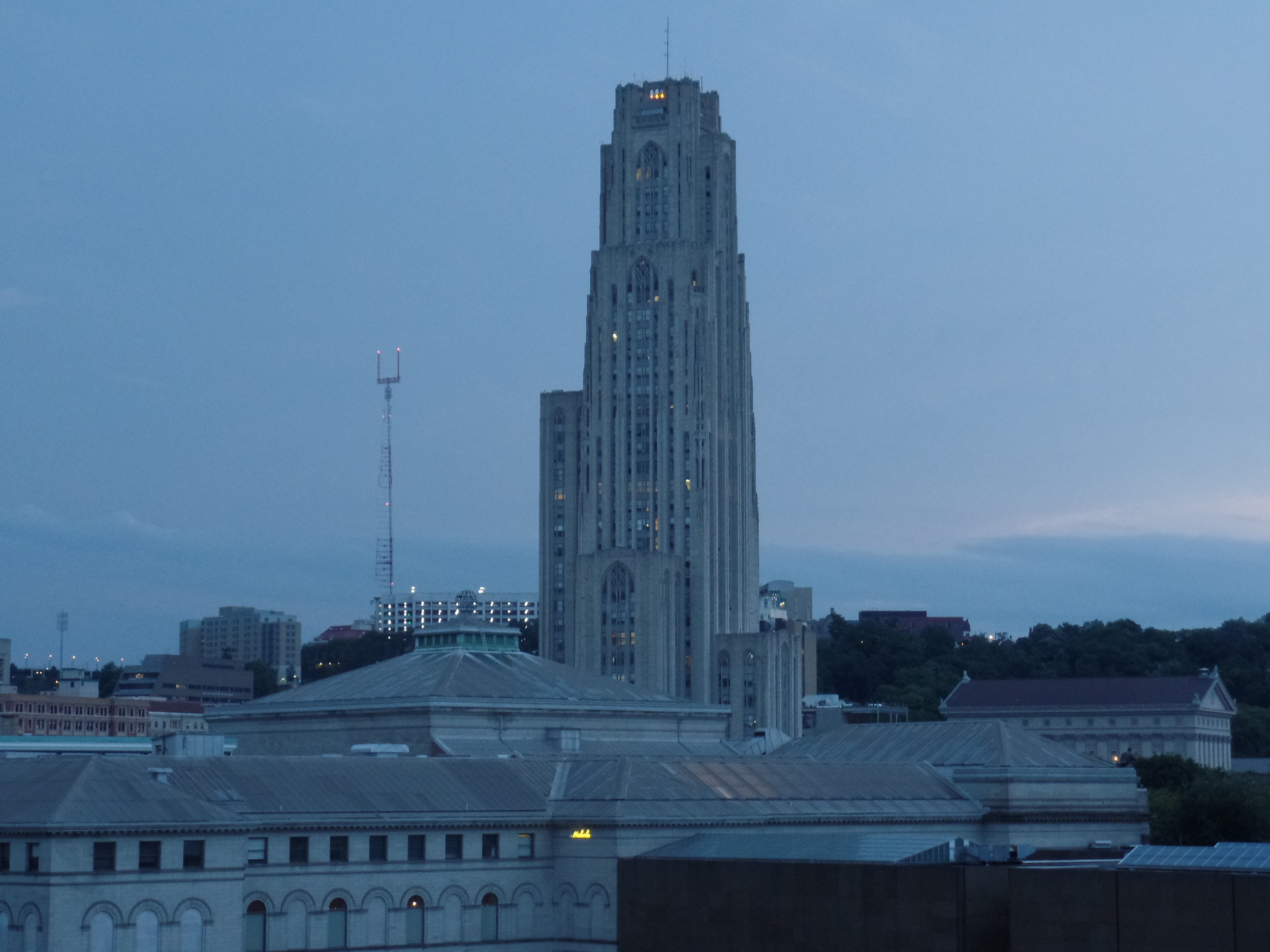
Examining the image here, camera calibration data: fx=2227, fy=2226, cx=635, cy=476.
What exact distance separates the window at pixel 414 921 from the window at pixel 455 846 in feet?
10.4

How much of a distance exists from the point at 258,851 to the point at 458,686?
4238cm

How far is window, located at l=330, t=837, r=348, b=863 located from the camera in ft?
392

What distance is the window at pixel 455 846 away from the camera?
409ft

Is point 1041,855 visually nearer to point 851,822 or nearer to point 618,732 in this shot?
point 851,822

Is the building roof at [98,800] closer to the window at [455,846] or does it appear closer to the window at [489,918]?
the window at [455,846]

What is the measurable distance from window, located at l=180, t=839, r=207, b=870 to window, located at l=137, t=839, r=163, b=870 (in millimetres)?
1328

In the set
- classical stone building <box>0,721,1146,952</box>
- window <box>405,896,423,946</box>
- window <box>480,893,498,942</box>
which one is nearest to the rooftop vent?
classical stone building <box>0,721,1146,952</box>

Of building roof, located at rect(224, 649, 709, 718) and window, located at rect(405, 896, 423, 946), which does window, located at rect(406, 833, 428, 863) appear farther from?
building roof, located at rect(224, 649, 709, 718)

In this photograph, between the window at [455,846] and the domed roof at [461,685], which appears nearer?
the window at [455,846]

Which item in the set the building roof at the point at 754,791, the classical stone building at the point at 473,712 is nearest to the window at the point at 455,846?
the building roof at the point at 754,791

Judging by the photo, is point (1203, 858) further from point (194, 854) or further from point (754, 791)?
point (194, 854)

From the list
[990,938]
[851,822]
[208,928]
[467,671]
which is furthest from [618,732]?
[990,938]

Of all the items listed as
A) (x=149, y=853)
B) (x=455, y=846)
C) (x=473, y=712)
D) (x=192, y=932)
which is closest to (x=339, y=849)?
(x=455, y=846)

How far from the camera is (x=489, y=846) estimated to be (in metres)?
127
